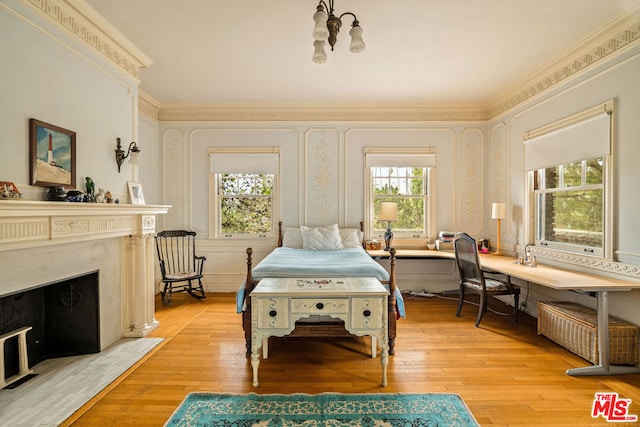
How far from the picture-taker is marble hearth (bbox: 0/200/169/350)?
2.07 meters

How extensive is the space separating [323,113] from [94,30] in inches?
120

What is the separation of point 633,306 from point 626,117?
1670mm

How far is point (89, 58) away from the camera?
2785 millimetres

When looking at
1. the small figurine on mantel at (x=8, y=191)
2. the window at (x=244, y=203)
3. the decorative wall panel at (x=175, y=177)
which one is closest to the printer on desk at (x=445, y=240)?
the window at (x=244, y=203)

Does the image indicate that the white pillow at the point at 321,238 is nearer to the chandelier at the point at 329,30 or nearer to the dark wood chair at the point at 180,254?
the dark wood chair at the point at 180,254

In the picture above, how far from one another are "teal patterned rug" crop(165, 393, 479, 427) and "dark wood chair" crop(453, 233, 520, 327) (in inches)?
65.7

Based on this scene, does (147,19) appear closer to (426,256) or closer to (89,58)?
(89,58)

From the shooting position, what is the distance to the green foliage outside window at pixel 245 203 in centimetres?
516

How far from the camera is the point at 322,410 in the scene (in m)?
2.08

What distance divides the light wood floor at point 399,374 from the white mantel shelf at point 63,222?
1.19 metres

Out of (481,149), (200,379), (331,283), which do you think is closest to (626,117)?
(481,149)

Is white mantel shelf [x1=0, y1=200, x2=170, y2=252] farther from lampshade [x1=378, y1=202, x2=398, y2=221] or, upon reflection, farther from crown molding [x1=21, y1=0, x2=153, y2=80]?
lampshade [x1=378, y1=202, x2=398, y2=221]

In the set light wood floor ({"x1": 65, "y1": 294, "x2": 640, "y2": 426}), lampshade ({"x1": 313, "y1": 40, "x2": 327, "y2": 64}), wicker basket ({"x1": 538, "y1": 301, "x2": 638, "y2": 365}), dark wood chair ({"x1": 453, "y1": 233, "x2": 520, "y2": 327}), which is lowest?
light wood floor ({"x1": 65, "y1": 294, "x2": 640, "y2": 426})

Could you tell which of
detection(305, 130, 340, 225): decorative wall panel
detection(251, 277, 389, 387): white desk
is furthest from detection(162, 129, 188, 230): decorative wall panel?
detection(251, 277, 389, 387): white desk
